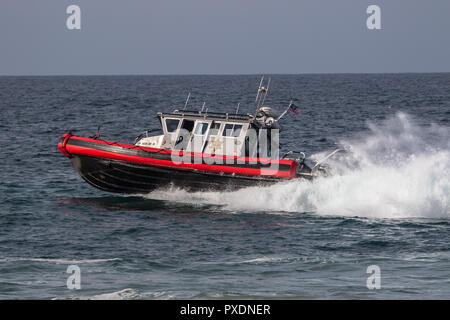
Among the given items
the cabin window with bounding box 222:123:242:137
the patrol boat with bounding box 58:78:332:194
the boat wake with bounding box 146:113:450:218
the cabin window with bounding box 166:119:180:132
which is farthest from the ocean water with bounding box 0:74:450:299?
the cabin window with bounding box 166:119:180:132

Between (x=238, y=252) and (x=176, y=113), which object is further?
(x=176, y=113)

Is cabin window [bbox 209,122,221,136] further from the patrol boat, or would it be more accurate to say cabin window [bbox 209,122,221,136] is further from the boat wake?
the boat wake

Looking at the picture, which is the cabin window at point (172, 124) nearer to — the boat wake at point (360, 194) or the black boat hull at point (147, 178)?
the black boat hull at point (147, 178)

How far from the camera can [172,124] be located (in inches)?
868

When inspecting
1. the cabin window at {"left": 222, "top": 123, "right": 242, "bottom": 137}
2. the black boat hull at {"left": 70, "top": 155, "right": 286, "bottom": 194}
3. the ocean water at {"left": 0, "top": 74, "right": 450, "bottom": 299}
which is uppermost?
the cabin window at {"left": 222, "top": 123, "right": 242, "bottom": 137}

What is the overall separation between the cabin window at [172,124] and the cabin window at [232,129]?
1558 mm

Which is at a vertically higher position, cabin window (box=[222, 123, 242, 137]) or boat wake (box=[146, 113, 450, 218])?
cabin window (box=[222, 123, 242, 137])

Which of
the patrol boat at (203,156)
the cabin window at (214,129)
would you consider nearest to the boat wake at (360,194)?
the patrol boat at (203,156)

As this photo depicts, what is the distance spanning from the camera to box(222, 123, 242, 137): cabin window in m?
21.7

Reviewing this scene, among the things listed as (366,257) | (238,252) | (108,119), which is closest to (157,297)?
(238,252)

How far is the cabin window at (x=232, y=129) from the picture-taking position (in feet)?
71.3

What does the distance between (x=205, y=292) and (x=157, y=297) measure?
939mm

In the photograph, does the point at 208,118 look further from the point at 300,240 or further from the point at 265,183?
the point at 300,240

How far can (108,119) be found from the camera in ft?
179
